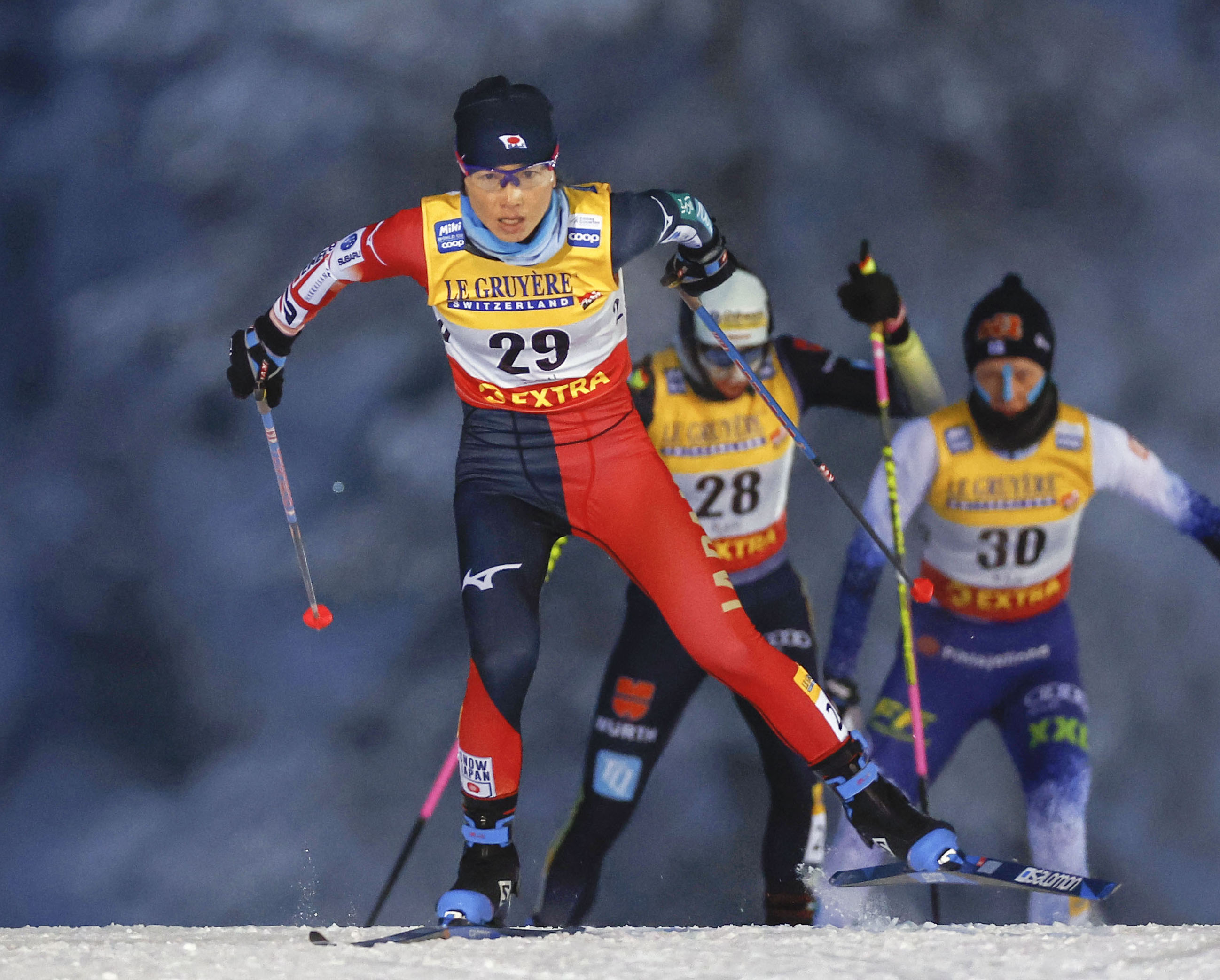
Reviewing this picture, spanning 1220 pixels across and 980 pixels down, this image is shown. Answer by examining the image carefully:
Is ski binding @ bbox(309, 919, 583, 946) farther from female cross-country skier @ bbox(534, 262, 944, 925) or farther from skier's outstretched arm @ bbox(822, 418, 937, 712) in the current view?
skier's outstretched arm @ bbox(822, 418, 937, 712)

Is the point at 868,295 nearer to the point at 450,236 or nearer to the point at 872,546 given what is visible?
the point at 872,546

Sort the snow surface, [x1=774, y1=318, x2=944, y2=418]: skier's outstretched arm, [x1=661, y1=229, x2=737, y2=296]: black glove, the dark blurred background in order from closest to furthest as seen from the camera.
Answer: the snow surface, [x1=661, y1=229, x2=737, y2=296]: black glove, [x1=774, y1=318, x2=944, y2=418]: skier's outstretched arm, the dark blurred background

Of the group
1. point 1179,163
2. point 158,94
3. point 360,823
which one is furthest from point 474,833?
point 1179,163

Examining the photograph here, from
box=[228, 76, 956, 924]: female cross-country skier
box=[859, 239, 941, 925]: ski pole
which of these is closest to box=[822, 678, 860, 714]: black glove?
box=[859, 239, 941, 925]: ski pole

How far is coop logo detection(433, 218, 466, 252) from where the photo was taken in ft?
10.1

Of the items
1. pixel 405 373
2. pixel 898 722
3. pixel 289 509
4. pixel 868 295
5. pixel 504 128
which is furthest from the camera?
pixel 405 373

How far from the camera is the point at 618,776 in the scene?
4203 millimetres

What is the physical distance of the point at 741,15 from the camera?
5.78 meters

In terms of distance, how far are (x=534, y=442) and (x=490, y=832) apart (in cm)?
87

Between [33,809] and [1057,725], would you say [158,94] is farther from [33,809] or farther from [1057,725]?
[1057,725]

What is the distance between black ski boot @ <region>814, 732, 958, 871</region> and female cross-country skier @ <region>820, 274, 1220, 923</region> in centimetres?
89

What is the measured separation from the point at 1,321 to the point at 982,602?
370 centimetres

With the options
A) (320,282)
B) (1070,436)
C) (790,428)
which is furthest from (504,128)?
(1070,436)

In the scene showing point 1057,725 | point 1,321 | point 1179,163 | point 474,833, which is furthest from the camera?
point 1179,163
